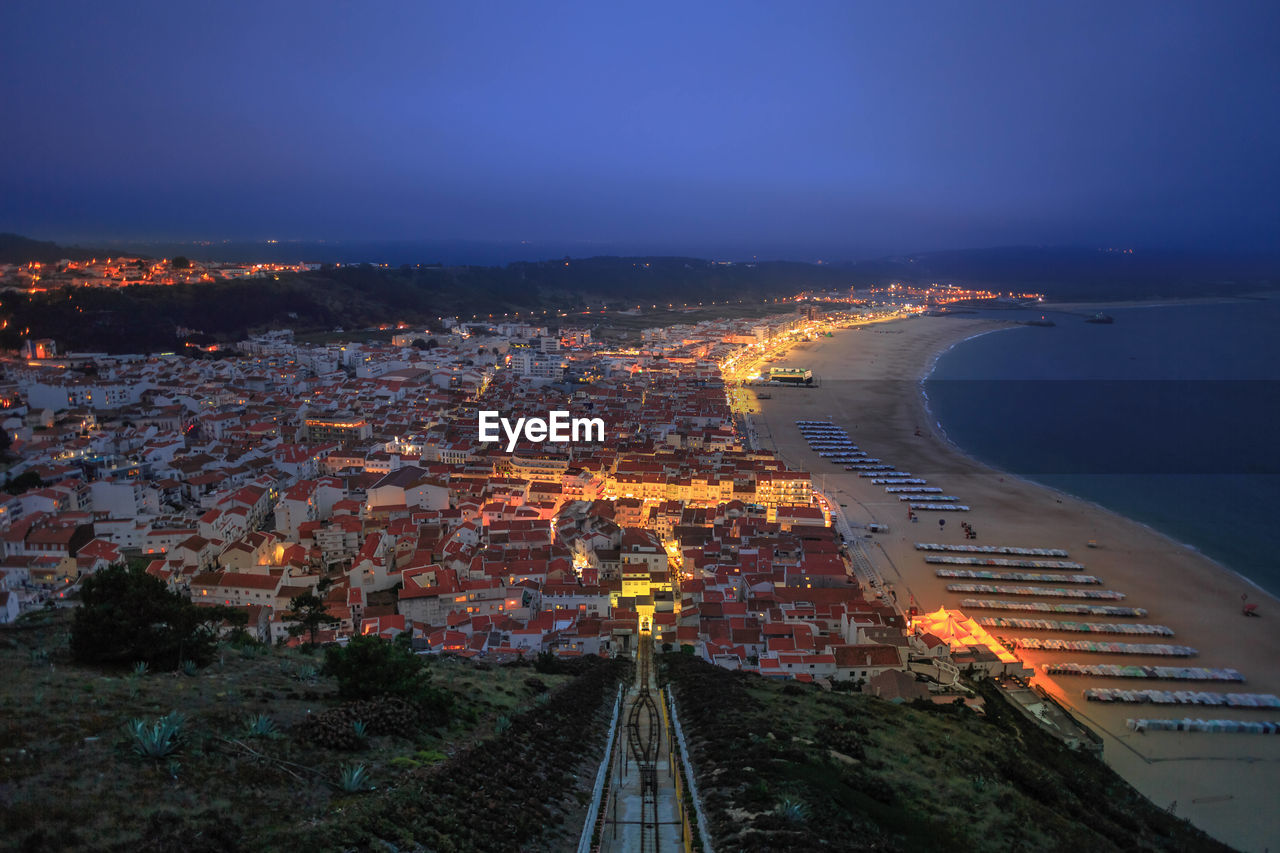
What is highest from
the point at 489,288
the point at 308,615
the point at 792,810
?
the point at 489,288

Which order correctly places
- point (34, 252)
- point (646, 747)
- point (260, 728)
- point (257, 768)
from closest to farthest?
point (257, 768), point (260, 728), point (646, 747), point (34, 252)

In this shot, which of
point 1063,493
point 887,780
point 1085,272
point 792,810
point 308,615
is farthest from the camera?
point 1085,272

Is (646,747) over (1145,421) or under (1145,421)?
under

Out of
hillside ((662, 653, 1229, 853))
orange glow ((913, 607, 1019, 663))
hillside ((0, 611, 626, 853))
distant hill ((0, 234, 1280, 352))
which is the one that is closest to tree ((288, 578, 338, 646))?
hillside ((0, 611, 626, 853))

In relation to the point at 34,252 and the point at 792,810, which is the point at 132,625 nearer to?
the point at 792,810

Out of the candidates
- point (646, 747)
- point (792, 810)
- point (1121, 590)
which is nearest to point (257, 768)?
point (792, 810)

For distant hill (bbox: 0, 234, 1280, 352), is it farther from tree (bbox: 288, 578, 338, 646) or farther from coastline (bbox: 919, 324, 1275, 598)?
coastline (bbox: 919, 324, 1275, 598)

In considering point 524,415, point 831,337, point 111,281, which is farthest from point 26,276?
point 831,337
